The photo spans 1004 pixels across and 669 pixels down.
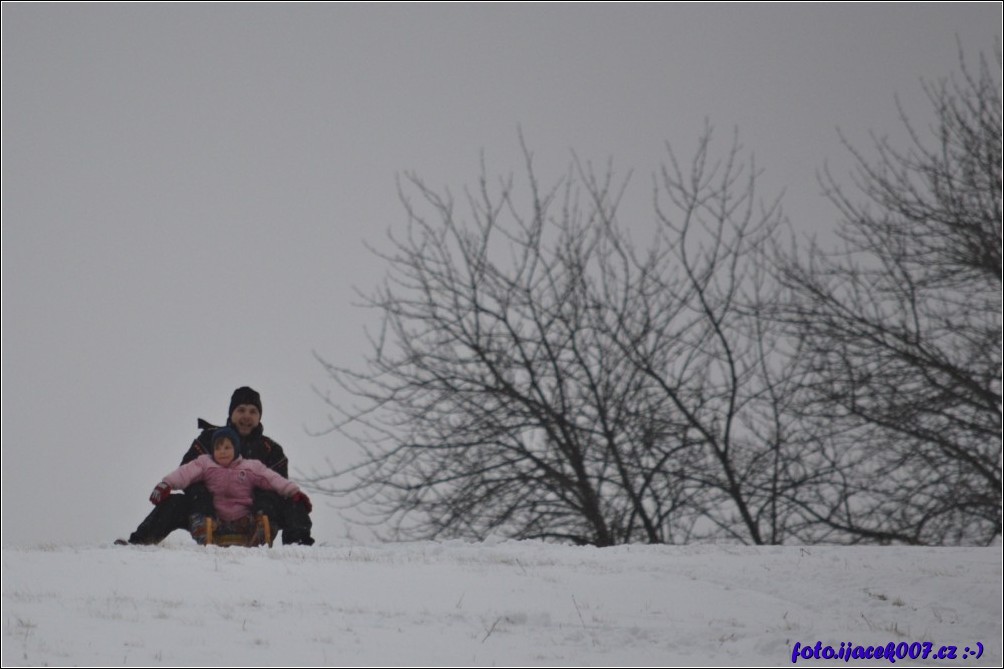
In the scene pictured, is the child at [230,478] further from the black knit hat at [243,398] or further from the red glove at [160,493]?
the black knit hat at [243,398]

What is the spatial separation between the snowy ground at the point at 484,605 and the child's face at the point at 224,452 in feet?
4.23

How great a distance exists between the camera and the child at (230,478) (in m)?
8.83

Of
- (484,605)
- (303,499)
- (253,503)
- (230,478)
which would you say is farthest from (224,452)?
(484,605)

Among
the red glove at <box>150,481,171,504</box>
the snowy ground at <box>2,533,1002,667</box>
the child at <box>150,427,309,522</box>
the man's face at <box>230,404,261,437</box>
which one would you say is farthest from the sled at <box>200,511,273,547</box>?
the snowy ground at <box>2,533,1002,667</box>

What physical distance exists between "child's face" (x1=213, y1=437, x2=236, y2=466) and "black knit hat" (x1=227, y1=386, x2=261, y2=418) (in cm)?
66

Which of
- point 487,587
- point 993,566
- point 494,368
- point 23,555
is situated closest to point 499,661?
point 487,587

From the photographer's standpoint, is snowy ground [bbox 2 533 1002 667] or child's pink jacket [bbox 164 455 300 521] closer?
snowy ground [bbox 2 533 1002 667]

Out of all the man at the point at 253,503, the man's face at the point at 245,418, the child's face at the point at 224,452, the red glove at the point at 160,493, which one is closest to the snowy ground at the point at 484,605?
the red glove at the point at 160,493

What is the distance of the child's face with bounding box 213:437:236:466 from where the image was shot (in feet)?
29.1

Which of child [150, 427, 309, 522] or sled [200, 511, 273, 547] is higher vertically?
child [150, 427, 309, 522]

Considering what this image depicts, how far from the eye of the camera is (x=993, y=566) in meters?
7.25

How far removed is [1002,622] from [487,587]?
2.89 metres

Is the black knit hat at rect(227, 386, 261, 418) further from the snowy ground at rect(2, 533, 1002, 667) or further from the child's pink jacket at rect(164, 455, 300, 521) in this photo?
the snowy ground at rect(2, 533, 1002, 667)

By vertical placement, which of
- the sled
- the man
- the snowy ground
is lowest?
the snowy ground
